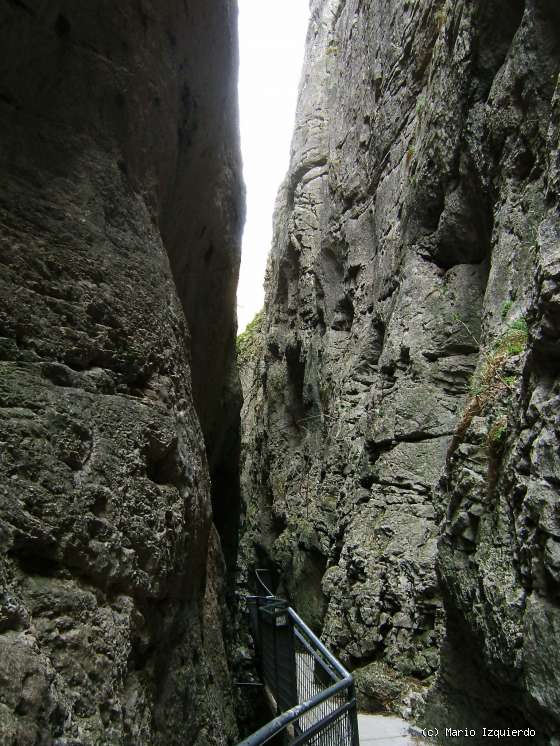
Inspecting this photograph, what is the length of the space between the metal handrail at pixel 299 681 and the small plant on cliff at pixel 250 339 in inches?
689

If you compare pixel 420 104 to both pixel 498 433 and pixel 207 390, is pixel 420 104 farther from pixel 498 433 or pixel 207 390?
pixel 498 433

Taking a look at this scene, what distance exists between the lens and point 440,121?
27.6 ft

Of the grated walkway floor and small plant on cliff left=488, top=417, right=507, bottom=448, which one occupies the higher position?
small plant on cliff left=488, top=417, right=507, bottom=448

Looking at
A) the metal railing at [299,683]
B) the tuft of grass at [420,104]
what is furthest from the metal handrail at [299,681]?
the tuft of grass at [420,104]

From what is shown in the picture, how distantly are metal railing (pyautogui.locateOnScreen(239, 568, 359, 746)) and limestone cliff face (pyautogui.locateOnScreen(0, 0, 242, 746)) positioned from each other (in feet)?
2.17

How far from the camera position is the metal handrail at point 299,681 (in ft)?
11.7

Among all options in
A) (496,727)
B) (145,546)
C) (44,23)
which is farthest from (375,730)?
(44,23)

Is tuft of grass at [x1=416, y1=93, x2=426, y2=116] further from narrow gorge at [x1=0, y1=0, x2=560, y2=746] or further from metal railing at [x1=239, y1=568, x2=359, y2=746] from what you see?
metal railing at [x1=239, y1=568, x2=359, y2=746]

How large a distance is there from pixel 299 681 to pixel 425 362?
481 centimetres

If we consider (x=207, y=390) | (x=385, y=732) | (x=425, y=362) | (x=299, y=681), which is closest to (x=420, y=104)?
(x=425, y=362)

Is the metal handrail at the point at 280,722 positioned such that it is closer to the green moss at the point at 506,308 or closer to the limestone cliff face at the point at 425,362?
the limestone cliff face at the point at 425,362

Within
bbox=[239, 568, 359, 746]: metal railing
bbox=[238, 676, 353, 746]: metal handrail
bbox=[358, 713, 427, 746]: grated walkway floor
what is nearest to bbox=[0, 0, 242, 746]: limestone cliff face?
bbox=[238, 676, 353, 746]: metal handrail

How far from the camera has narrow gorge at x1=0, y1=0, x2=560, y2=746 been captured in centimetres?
279

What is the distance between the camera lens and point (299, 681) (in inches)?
233
